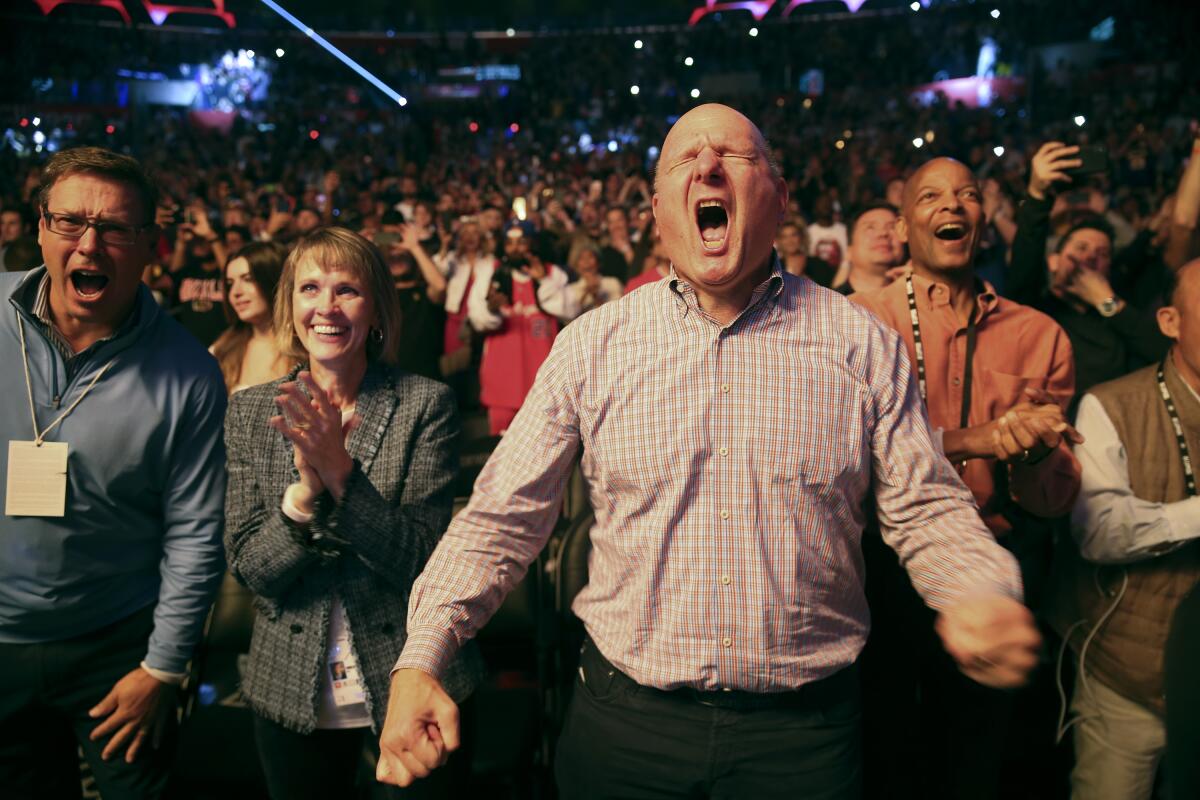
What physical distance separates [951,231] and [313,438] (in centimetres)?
148

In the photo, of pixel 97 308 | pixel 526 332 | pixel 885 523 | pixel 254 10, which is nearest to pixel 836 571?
pixel 885 523

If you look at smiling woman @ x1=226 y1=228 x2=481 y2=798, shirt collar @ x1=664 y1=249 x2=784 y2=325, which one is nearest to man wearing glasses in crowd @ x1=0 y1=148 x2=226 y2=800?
smiling woman @ x1=226 y1=228 x2=481 y2=798

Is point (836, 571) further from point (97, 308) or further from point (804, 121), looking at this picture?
point (804, 121)

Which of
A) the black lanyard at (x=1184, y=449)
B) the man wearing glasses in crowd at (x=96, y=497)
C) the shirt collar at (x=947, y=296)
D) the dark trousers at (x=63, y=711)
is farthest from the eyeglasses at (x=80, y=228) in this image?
the black lanyard at (x=1184, y=449)

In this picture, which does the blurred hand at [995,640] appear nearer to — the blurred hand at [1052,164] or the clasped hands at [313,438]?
the clasped hands at [313,438]

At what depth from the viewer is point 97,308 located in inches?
71.8

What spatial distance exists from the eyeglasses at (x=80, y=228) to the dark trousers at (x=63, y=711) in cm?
75

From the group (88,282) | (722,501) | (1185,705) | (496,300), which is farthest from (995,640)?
(496,300)

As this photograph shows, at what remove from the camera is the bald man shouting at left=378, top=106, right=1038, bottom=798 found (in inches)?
54.2

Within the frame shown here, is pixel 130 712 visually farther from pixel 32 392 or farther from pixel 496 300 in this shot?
pixel 496 300

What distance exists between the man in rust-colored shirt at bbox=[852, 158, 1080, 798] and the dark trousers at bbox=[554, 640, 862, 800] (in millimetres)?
696

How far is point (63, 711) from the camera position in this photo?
6.04ft

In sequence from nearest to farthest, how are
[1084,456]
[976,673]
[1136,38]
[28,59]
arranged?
[976,673]
[1084,456]
[1136,38]
[28,59]

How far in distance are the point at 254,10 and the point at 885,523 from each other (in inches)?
1065
